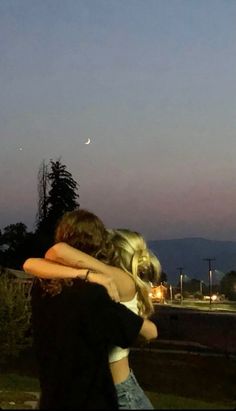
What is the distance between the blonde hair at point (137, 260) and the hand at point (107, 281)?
Answer: 141 millimetres

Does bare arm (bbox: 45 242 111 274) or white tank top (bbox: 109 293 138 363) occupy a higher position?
bare arm (bbox: 45 242 111 274)

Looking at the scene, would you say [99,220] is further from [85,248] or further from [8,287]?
[8,287]

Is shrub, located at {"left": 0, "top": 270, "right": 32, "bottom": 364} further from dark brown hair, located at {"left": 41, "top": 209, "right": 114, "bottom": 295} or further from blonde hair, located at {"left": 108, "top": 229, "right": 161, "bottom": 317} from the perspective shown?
dark brown hair, located at {"left": 41, "top": 209, "right": 114, "bottom": 295}

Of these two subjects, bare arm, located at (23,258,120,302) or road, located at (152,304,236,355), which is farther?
road, located at (152,304,236,355)

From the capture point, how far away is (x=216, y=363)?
2969 cm

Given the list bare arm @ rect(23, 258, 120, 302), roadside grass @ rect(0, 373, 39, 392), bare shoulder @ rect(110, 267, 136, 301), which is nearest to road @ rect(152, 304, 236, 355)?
roadside grass @ rect(0, 373, 39, 392)

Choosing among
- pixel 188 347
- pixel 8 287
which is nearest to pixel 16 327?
pixel 8 287

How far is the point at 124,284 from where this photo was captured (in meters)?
3.54

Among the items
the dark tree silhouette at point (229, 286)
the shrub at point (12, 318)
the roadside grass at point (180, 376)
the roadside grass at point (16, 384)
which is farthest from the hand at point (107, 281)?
the dark tree silhouette at point (229, 286)

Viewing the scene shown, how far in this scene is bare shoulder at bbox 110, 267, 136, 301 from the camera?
3.51 m

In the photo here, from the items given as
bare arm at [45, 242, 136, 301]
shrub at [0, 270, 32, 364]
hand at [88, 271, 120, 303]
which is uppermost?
shrub at [0, 270, 32, 364]

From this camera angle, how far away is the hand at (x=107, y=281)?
10.8 feet

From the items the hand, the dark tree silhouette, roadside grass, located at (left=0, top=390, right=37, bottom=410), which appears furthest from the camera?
the dark tree silhouette

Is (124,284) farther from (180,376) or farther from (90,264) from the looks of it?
(180,376)
